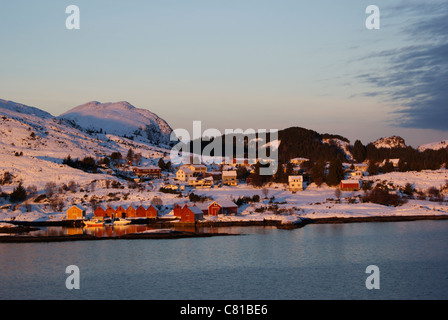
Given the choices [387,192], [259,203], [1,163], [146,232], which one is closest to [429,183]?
[387,192]

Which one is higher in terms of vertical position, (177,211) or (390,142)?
(390,142)

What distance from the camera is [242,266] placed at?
35688mm

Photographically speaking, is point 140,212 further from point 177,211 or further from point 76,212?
point 76,212

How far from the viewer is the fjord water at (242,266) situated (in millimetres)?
29045

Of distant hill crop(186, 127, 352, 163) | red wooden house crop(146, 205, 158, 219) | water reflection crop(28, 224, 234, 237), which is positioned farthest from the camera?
distant hill crop(186, 127, 352, 163)

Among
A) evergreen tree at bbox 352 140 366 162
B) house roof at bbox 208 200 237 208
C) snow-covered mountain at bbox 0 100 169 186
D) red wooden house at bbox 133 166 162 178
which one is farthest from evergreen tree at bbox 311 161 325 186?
evergreen tree at bbox 352 140 366 162

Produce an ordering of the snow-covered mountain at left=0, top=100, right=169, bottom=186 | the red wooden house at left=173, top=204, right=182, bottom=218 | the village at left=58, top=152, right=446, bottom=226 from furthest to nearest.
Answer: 1. the snow-covered mountain at left=0, top=100, right=169, bottom=186
2. the red wooden house at left=173, top=204, right=182, bottom=218
3. the village at left=58, top=152, right=446, bottom=226

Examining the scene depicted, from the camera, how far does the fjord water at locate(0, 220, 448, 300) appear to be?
95.3ft

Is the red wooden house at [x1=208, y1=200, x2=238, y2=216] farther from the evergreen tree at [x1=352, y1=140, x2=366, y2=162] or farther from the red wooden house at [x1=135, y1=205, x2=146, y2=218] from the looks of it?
the evergreen tree at [x1=352, y1=140, x2=366, y2=162]

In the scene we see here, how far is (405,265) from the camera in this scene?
35000 mm

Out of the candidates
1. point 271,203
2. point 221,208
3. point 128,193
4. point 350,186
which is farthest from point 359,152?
point 128,193

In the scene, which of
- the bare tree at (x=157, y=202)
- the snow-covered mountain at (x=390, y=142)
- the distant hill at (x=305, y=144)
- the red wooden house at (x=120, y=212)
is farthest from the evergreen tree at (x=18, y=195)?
the snow-covered mountain at (x=390, y=142)

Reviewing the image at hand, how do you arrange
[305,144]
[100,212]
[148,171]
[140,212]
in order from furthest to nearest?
[305,144], [148,171], [100,212], [140,212]
